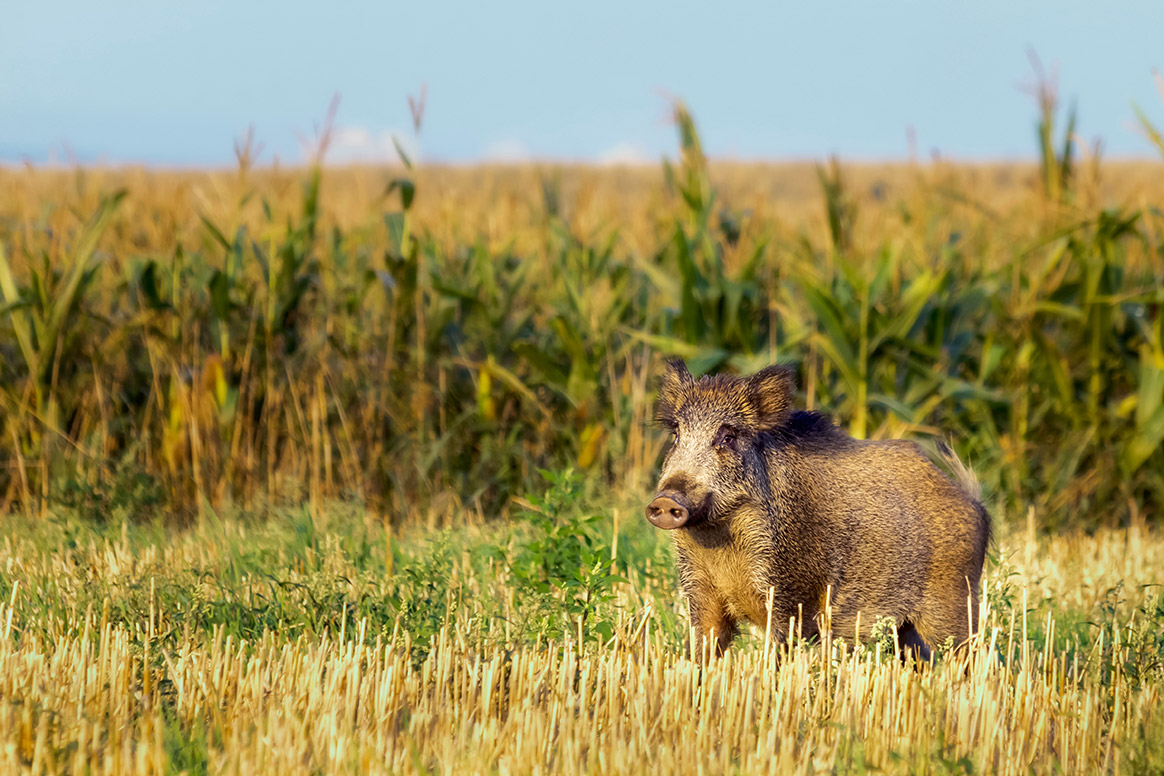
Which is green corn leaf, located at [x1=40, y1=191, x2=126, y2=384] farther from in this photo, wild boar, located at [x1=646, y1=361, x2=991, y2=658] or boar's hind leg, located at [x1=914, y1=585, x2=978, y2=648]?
boar's hind leg, located at [x1=914, y1=585, x2=978, y2=648]

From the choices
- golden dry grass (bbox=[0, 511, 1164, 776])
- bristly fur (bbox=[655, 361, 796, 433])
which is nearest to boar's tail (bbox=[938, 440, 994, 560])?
golden dry grass (bbox=[0, 511, 1164, 776])

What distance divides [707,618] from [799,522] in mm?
518

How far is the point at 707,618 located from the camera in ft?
14.3

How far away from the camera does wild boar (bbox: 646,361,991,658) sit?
13.7 feet

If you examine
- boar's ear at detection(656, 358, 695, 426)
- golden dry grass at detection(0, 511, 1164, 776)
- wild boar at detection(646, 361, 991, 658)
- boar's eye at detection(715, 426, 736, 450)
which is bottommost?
golden dry grass at detection(0, 511, 1164, 776)

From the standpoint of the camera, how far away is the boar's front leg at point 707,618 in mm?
4340

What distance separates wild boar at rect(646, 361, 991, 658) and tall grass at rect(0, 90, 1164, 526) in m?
3.15

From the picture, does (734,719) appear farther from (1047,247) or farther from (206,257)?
(206,257)

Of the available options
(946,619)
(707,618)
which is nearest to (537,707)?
(707,618)

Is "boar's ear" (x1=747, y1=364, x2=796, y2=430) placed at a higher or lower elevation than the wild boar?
higher

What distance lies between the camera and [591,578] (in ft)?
15.3

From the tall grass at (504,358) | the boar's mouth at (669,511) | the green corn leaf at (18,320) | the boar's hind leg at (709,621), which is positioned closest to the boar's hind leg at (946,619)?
the boar's hind leg at (709,621)

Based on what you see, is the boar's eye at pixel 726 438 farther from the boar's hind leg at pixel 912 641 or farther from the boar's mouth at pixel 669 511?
the boar's hind leg at pixel 912 641

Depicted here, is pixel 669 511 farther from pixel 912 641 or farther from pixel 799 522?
pixel 912 641
